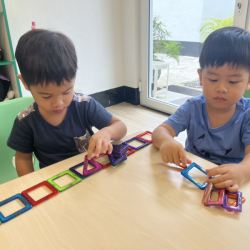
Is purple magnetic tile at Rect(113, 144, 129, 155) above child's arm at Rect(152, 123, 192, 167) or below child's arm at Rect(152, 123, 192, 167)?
below

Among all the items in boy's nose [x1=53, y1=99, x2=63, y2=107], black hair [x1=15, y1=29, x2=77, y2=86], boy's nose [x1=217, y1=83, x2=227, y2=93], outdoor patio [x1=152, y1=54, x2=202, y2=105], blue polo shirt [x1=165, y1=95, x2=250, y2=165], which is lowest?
outdoor patio [x1=152, y1=54, x2=202, y2=105]

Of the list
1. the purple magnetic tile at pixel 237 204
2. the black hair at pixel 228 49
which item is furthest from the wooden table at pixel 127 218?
the black hair at pixel 228 49

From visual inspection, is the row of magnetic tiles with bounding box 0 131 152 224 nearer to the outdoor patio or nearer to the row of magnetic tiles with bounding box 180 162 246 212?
the row of magnetic tiles with bounding box 180 162 246 212

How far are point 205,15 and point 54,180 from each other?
1.78 meters

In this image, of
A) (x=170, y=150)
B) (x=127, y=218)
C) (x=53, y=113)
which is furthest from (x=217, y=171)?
(x=53, y=113)

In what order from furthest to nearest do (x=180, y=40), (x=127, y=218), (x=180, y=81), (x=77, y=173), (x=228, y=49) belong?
1. (x=180, y=81)
2. (x=180, y=40)
3. (x=228, y=49)
4. (x=77, y=173)
5. (x=127, y=218)

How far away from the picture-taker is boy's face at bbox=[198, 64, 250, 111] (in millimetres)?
662

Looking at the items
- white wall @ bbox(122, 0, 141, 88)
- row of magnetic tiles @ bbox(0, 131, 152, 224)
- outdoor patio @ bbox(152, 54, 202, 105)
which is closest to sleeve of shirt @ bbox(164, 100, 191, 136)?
row of magnetic tiles @ bbox(0, 131, 152, 224)

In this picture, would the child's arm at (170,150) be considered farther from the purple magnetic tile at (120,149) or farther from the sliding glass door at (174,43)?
the sliding glass door at (174,43)

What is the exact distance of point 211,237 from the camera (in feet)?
1.28

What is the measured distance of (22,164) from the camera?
81 cm

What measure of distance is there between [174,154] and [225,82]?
10.3 inches

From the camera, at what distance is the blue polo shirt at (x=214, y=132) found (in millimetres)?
761

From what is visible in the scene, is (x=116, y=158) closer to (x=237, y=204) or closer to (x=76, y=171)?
(x=76, y=171)
